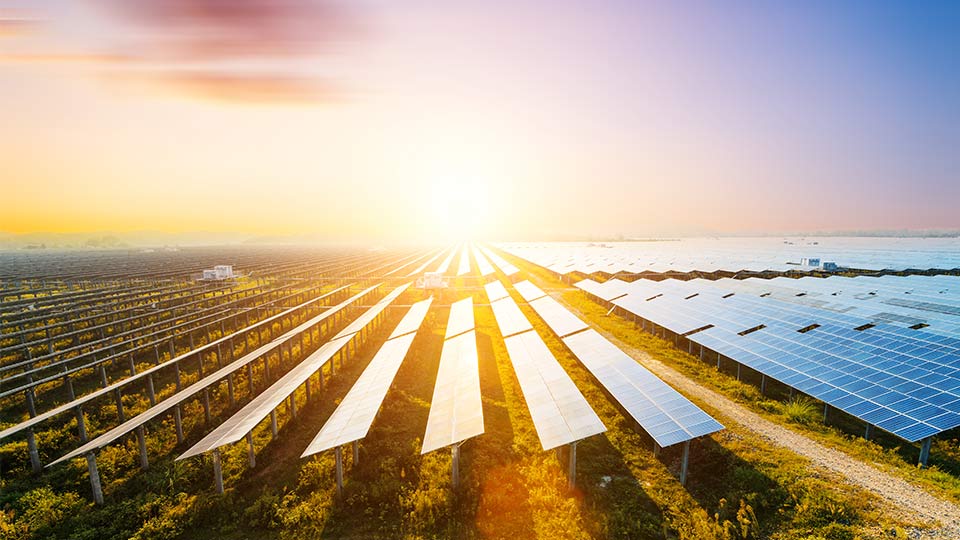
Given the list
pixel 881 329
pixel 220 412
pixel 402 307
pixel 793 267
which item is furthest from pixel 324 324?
pixel 793 267

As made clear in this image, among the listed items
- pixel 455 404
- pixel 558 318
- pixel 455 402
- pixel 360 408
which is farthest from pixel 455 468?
pixel 558 318

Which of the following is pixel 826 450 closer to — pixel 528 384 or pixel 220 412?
pixel 528 384

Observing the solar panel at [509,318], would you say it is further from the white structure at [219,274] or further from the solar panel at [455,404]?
the white structure at [219,274]

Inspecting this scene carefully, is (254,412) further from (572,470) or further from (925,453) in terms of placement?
(925,453)

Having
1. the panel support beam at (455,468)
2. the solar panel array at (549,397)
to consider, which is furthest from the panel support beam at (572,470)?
the panel support beam at (455,468)

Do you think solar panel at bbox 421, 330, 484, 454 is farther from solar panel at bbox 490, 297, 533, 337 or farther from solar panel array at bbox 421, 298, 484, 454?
solar panel at bbox 490, 297, 533, 337

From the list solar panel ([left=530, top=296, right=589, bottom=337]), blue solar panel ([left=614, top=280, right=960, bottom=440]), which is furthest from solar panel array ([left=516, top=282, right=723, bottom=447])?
blue solar panel ([left=614, top=280, right=960, bottom=440])
